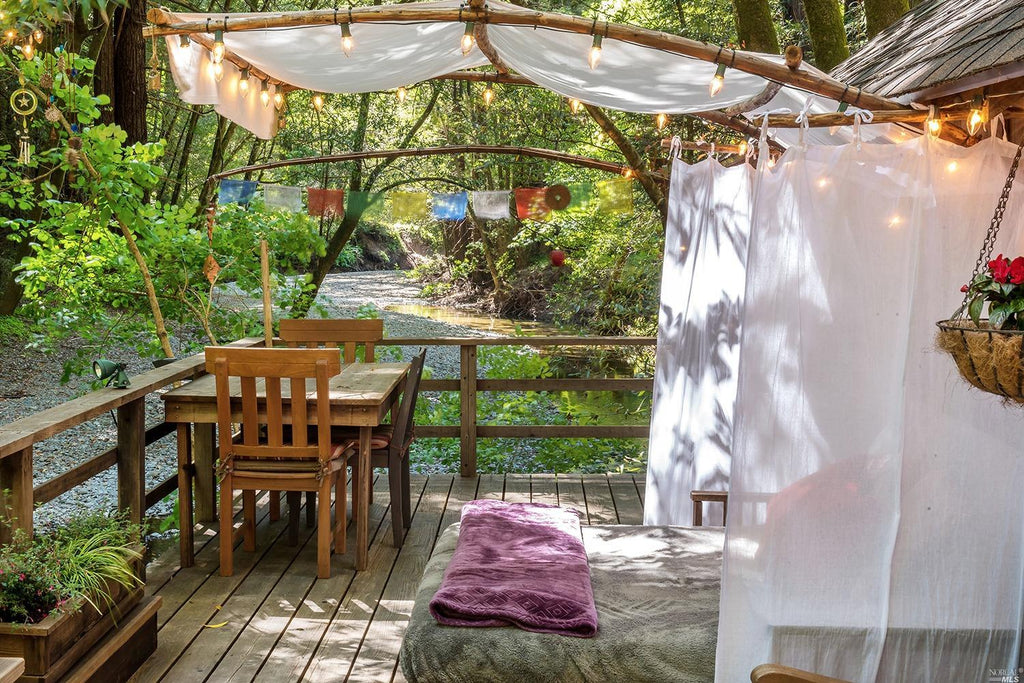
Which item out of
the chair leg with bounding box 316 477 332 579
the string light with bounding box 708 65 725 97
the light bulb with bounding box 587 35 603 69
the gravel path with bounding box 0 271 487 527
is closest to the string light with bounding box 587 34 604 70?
the light bulb with bounding box 587 35 603 69

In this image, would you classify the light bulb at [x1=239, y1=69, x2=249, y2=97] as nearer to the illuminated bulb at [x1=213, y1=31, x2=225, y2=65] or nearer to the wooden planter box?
the illuminated bulb at [x1=213, y1=31, x2=225, y2=65]

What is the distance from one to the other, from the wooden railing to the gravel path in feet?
4.40

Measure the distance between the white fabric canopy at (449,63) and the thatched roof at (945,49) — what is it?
0.49 meters

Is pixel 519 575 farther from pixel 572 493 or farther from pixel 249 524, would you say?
pixel 572 493

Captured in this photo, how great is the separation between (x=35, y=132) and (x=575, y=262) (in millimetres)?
6187

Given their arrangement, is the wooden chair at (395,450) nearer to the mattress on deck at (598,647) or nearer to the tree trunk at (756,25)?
the mattress on deck at (598,647)

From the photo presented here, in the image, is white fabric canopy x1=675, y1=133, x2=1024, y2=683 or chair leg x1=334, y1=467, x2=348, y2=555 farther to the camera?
chair leg x1=334, y1=467, x2=348, y2=555

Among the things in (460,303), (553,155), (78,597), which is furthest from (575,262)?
(78,597)

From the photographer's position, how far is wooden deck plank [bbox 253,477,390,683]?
2.94 meters

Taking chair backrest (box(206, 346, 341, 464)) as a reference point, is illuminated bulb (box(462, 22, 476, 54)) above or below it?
above

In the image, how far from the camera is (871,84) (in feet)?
10.8

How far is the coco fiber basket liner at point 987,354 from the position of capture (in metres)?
1.71

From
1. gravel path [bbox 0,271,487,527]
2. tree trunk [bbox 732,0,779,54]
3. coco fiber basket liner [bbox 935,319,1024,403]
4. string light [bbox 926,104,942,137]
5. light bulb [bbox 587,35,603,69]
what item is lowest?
gravel path [bbox 0,271,487,527]

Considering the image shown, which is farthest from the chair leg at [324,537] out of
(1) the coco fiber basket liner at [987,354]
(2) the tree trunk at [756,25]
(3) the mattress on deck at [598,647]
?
(2) the tree trunk at [756,25]
